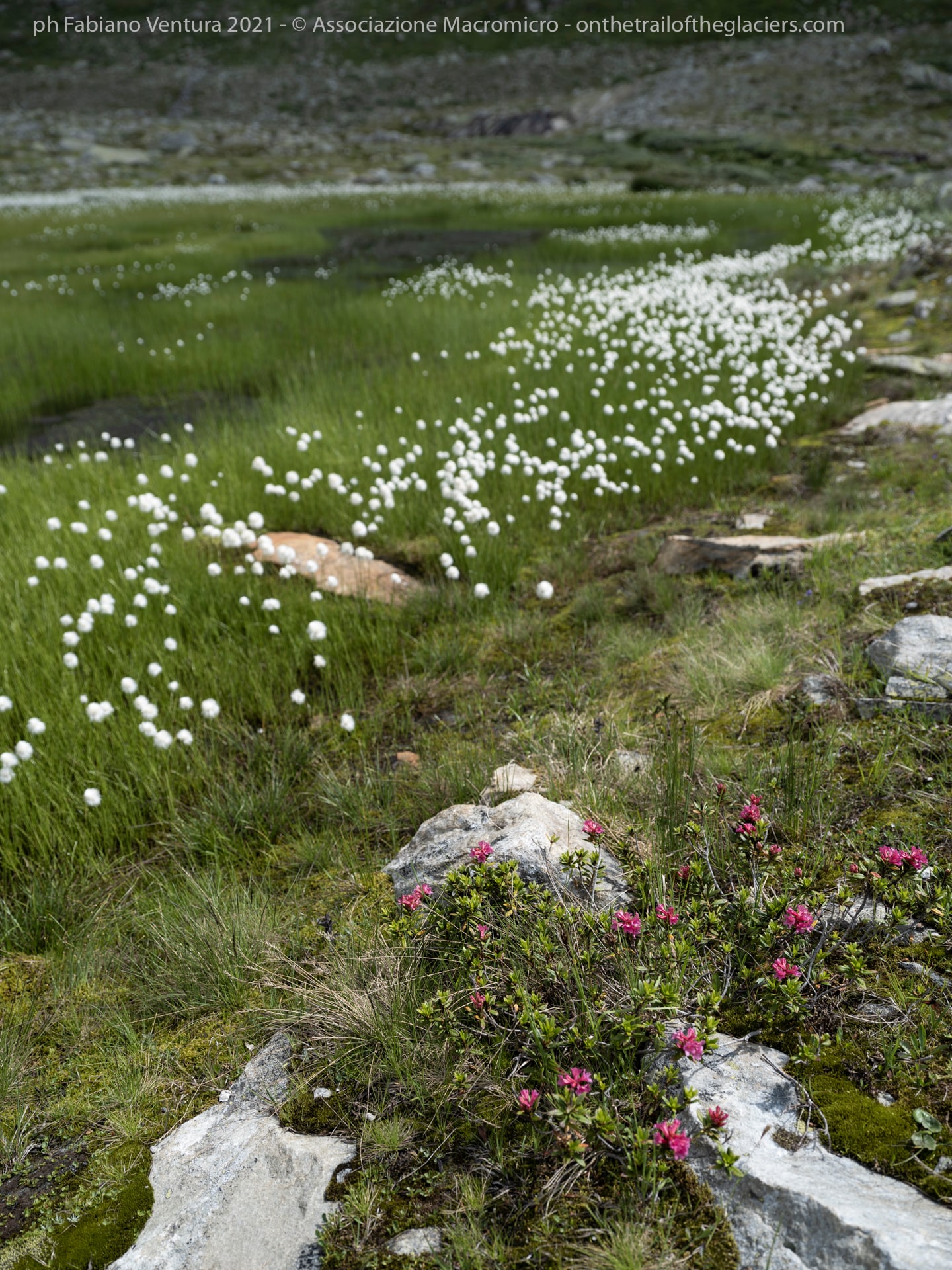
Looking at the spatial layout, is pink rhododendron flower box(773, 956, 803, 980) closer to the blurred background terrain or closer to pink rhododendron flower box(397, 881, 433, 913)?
pink rhododendron flower box(397, 881, 433, 913)

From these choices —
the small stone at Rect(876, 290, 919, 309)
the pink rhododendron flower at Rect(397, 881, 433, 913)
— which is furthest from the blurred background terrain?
the pink rhododendron flower at Rect(397, 881, 433, 913)

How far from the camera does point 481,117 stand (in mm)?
74375

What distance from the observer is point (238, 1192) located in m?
2.06

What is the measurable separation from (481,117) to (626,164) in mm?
31673

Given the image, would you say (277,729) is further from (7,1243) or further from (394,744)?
(7,1243)

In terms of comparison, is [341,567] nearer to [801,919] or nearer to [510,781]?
[510,781]

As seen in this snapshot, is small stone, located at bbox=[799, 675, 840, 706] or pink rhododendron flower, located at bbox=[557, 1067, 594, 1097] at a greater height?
pink rhododendron flower, located at bbox=[557, 1067, 594, 1097]

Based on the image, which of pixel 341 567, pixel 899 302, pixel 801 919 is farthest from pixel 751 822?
pixel 899 302

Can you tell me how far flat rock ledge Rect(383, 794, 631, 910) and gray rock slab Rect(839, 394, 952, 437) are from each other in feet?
23.7

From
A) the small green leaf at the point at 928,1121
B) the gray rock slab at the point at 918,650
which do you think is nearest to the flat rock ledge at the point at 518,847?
the small green leaf at the point at 928,1121

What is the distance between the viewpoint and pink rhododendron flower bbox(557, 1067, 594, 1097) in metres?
1.91

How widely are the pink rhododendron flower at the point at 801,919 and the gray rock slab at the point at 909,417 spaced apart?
735cm

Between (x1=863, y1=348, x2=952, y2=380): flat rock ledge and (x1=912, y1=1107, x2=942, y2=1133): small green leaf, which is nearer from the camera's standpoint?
(x1=912, y1=1107, x2=942, y2=1133): small green leaf

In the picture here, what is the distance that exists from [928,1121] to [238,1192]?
176cm
